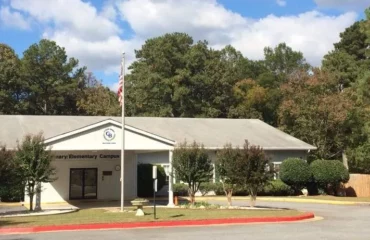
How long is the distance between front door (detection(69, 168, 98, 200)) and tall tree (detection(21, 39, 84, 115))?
3081cm

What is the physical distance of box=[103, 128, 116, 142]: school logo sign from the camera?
89.4ft

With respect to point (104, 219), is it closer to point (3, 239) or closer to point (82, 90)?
point (3, 239)

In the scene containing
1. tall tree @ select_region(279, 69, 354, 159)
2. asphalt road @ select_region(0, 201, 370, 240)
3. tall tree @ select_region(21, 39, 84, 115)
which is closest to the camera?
asphalt road @ select_region(0, 201, 370, 240)

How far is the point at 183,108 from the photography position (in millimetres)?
59000

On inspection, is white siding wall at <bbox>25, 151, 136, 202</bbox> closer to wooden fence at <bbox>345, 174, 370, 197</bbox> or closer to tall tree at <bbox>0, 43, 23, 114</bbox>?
wooden fence at <bbox>345, 174, 370, 197</bbox>

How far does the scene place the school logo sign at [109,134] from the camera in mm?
27250

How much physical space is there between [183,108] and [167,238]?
146 feet

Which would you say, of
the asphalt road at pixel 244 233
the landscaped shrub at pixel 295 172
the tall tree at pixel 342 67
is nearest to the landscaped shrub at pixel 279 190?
the landscaped shrub at pixel 295 172

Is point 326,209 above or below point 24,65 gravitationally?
below

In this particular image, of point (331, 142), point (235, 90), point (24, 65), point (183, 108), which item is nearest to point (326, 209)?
point (331, 142)

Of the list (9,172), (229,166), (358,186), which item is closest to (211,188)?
(358,186)

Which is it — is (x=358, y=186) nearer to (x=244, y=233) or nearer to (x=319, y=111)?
(x=319, y=111)

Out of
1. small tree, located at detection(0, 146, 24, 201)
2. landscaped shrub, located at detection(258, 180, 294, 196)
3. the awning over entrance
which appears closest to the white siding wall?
the awning over entrance

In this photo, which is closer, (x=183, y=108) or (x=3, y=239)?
(x=3, y=239)
